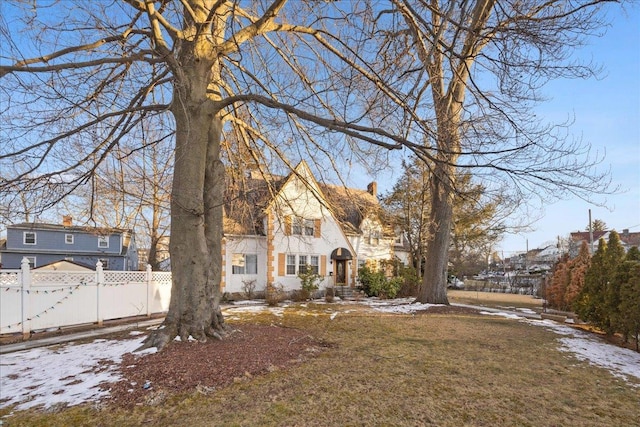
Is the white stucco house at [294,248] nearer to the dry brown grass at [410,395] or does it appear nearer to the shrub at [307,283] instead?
the shrub at [307,283]

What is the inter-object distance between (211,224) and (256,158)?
2.58 m

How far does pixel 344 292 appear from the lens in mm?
20500

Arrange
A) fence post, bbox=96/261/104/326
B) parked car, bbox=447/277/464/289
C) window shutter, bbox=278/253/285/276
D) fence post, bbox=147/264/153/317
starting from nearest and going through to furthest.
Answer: fence post, bbox=96/261/104/326 → fence post, bbox=147/264/153/317 → window shutter, bbox=278/253/285/276 → parked car, bbox=447/277/464/289

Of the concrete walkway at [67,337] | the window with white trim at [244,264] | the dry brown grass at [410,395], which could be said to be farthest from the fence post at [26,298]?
the window with white trim at [244,264]

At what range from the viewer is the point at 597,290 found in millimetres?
9055

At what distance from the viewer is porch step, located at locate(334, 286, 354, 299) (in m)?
20.3

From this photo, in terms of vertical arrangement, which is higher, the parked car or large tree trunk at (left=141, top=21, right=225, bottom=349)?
large tree trunk at (left=141, top=21, right=225, bottom=349)

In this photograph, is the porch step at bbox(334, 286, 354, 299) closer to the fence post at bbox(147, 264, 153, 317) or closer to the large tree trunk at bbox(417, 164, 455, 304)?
the large tree trunk at bbox(417, 164, 455, 304)

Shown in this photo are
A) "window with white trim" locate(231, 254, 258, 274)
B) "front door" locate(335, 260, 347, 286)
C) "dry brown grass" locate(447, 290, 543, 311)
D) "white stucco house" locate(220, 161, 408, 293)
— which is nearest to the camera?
"dry brown grass" locate(447, 290, 543, 311)

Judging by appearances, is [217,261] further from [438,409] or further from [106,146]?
[438,409]

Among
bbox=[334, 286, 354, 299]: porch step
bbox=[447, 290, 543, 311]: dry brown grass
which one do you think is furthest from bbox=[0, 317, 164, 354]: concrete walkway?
bbox=[447, 290, 543, 311]: dry brown grass

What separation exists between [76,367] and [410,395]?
4818 millimetres

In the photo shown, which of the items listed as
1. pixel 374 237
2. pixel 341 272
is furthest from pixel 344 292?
pixel 374 237

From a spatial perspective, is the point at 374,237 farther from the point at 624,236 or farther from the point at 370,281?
the point at 624,236
